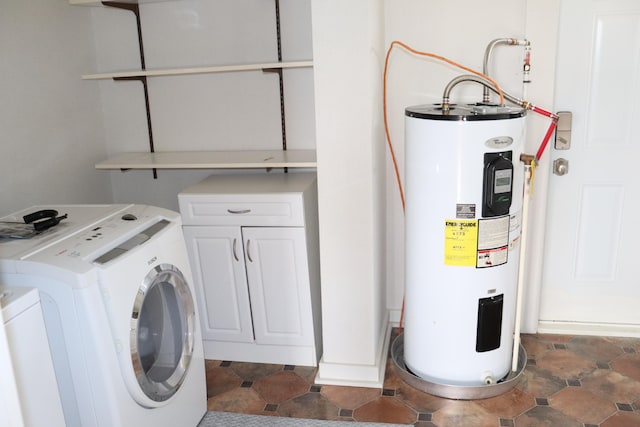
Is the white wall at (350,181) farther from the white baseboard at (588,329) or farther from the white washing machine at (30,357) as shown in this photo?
the white washing machine at (30,357)

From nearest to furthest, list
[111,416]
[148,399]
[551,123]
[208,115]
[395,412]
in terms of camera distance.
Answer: [111,416], [148,399], [395,412], [551,123], [208,115]

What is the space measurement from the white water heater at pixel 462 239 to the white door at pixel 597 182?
63cm

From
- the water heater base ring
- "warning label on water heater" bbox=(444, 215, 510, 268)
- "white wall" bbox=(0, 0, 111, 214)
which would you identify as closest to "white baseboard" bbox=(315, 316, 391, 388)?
the water heater base ring

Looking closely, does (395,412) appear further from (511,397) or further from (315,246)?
(315,246)

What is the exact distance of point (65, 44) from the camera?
9.75 ft

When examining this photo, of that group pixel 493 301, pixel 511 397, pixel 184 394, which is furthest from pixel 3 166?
pixel 511 397

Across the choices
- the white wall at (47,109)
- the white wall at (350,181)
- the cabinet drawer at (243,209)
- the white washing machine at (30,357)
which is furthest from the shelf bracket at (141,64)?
the white washing machine at (30,357)

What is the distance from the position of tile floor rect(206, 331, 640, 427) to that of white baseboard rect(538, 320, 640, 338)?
0.09 m

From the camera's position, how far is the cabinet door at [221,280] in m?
2.75

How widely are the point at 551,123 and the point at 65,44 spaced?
250cm

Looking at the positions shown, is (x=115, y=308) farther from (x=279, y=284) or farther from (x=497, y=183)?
(x=497, y=183)

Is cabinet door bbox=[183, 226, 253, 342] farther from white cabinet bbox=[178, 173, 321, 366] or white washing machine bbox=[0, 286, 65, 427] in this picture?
white washing machine bbox=[0, 286, 65, 427]

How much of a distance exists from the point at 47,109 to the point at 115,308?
5.06 feet

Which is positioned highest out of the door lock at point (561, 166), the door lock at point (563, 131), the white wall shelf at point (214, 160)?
the door lock at point (563, 131)
